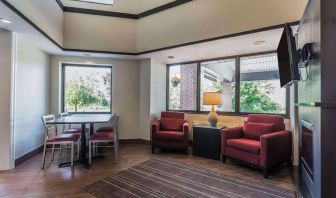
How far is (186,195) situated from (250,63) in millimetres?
3274

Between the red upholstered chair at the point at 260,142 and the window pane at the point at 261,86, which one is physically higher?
the window pane at the point at 261,86

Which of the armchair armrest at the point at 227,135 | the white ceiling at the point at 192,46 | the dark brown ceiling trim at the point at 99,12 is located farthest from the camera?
the dark brown ceiling trim at the point at 99,12

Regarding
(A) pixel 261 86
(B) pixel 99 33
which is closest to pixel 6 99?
(B) pixel 99 33

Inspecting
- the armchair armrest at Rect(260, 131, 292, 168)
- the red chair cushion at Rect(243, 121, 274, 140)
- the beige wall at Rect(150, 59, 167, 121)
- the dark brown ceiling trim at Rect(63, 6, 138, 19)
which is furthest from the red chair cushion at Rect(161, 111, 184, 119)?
the dark brown ceiling trim at Rect(63, 6, 138, 19)

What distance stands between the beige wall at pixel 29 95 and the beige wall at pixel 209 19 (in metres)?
2.24

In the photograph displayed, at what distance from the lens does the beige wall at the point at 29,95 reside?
3.58m

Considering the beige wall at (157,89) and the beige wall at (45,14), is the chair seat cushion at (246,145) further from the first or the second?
the beige wall at (45,14)

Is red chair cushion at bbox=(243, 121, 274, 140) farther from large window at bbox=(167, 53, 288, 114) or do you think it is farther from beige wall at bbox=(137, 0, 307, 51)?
beige wall at bbox=(137, 0, 307, 51)

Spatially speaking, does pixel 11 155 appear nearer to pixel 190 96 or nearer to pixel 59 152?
pixel 59 152

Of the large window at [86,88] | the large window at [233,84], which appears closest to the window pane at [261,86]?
the large window at [233,84]

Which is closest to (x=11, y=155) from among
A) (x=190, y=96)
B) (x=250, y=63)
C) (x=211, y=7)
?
(x=190, y=96)

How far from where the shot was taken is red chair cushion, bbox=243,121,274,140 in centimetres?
355

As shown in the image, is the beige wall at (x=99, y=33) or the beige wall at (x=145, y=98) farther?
the beige wall at (x=145, y=98)

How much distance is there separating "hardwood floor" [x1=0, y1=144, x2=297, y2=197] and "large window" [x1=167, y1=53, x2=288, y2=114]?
1.36 meters
